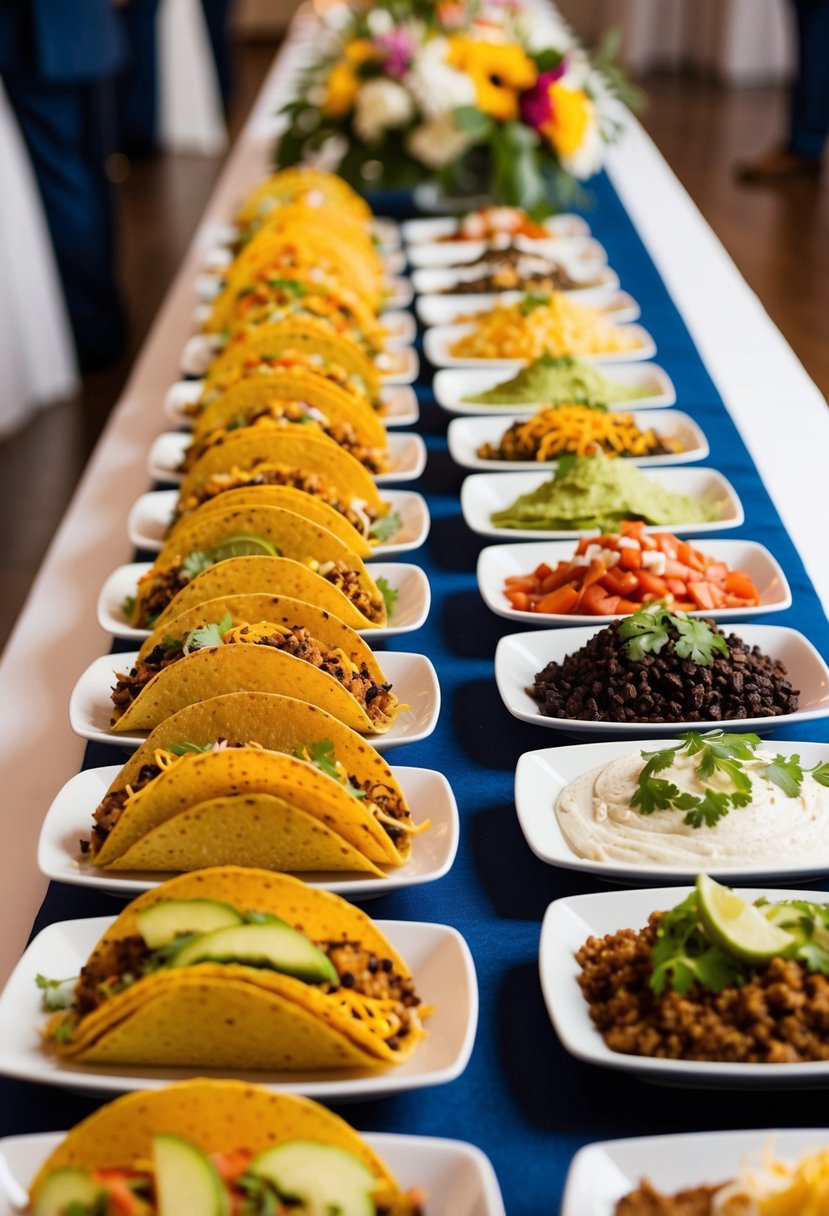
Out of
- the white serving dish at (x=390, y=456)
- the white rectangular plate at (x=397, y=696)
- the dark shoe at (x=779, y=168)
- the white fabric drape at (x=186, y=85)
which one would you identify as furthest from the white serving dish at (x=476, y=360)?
the white fabric drape at (x=186, y=85)

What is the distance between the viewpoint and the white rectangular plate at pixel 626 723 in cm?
199

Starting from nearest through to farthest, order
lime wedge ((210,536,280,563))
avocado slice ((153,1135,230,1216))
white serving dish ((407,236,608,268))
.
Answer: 1. avocado slice ((153,1135,230,1216))
2. lime wedge ((210,536,280,563))
3. white serving dish ((407,236,608,268))

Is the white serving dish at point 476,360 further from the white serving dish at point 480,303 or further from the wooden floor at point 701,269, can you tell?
the wooden floor at point 701,269

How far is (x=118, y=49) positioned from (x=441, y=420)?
387cm

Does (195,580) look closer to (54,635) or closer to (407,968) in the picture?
(54,635)

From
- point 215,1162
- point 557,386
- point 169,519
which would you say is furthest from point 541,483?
point 215,1162

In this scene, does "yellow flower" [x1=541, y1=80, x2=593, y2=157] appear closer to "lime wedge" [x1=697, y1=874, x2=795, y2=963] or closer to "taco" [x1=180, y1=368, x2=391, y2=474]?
"taco" [x1=180, y1=368, x2=391, y2=474]

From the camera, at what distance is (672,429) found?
10.4 feet

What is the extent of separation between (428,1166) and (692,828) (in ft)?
1.98

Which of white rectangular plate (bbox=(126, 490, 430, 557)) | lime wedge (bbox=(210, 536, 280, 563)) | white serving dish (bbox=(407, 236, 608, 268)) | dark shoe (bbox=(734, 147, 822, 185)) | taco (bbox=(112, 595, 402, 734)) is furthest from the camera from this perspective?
dark shoe (bbox=(734, 147, 822, 185))

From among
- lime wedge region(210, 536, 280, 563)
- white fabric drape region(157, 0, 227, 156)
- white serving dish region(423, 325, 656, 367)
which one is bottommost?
white fabric drape region(157, 0, 227, 156)

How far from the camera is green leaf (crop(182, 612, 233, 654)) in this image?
6.63 feet

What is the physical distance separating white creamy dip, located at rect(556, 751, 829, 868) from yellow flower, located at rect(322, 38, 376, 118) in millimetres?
3757

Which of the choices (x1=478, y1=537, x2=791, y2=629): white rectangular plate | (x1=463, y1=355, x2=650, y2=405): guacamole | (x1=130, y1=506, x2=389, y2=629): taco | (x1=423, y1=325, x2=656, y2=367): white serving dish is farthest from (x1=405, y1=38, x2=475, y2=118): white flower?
(x1=130, y1=506, x2=389, y2=629): taco
